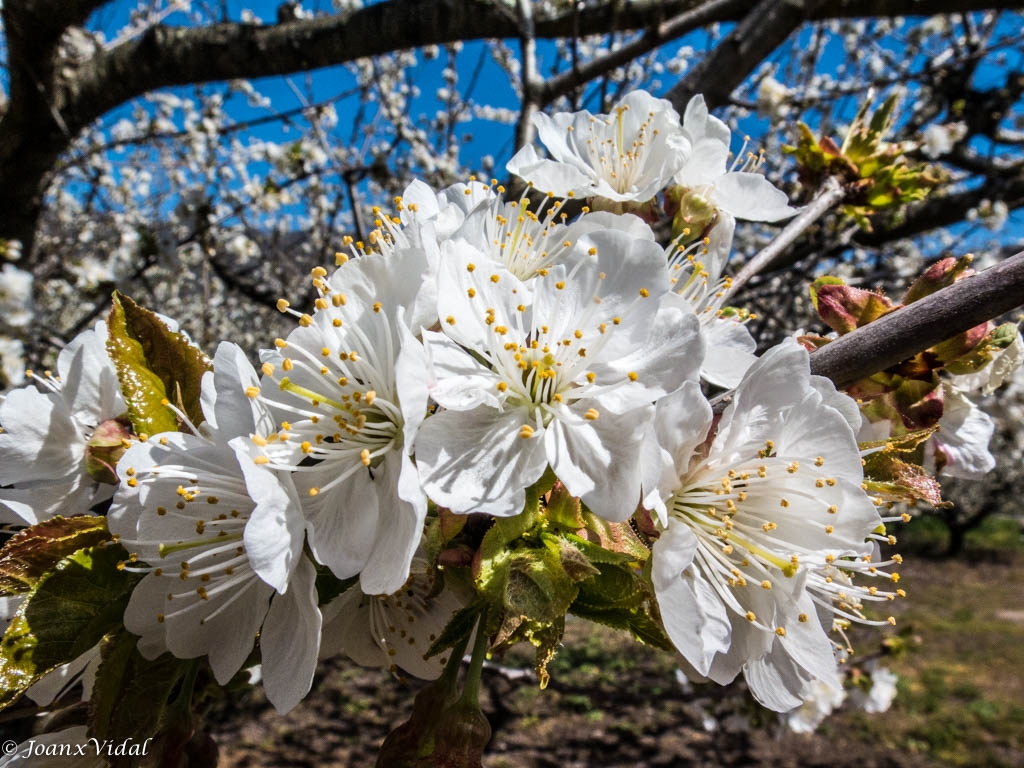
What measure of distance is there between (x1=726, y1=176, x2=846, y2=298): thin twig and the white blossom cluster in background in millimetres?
426

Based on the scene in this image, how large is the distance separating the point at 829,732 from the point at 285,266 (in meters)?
6.58

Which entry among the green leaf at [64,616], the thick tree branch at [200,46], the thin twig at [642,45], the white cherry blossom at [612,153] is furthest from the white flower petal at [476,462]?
the thick tree branch at [200,46]

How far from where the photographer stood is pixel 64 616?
27.3 inches

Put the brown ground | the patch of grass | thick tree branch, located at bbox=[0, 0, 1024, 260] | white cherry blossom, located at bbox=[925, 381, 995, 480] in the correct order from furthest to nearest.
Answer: the patch of grass
the brown ground
thick tree branch, located at bbox=[0, 0, 1024, 260]
white cherry blossom, located at bbox=[925, 381, 995, 480]

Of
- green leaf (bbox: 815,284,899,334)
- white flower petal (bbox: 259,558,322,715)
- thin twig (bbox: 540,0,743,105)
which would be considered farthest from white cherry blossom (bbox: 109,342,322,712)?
thin twig (bbox: 540,0,743,105)

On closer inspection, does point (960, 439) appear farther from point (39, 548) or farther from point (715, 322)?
point (39, 548)

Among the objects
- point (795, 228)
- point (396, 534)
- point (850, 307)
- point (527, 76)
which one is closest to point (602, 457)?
point (396, 534)

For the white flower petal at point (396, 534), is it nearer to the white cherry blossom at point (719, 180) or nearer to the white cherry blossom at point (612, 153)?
the white cherry blossom at point (612, 153)

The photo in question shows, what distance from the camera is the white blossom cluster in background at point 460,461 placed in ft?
2.19

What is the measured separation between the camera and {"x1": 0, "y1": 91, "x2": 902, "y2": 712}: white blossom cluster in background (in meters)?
0.67

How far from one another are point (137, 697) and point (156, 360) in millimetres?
381

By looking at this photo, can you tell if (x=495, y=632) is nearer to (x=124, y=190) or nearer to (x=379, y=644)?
(x=379, y=644)

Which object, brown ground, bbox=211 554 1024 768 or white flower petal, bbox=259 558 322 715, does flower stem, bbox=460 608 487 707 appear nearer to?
white flower petal, bbox=259 558 322 715

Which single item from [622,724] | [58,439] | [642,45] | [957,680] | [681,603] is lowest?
[957,680]
